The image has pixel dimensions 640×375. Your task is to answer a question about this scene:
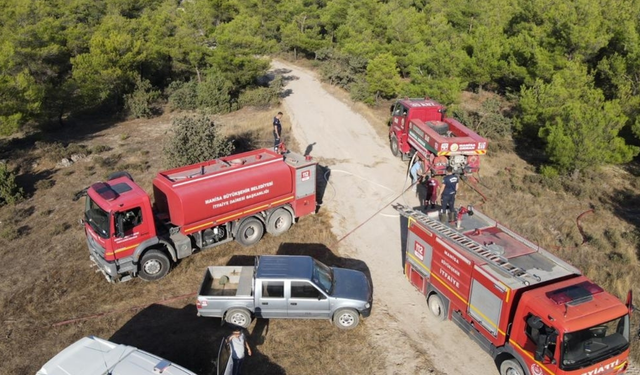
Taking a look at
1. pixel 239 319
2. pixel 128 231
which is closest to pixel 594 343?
pixel 239 319

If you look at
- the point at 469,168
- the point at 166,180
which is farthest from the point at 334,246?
the point at 469,168

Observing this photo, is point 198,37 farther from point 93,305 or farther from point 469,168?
point 93,305

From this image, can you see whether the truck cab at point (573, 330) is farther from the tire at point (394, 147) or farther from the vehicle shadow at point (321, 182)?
the tire at point (394, 147)

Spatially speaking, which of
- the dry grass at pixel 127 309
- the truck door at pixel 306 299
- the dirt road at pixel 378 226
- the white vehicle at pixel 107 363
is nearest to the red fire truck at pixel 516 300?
the dirt road at pixel 378 226

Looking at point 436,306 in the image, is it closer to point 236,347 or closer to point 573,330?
point 573,330

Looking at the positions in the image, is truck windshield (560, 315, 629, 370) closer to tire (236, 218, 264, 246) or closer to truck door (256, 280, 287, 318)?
truck door (256, 280, 287, 318)

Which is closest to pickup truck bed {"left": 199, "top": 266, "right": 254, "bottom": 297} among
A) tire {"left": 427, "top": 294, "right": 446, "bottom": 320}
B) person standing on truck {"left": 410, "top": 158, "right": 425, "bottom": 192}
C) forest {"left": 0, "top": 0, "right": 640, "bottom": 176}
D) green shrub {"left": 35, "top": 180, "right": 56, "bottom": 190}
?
tire {"left": 427, "top": 294, "right": 446, "bottom": 320}

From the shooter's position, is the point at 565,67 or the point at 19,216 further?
the point at 565,67
